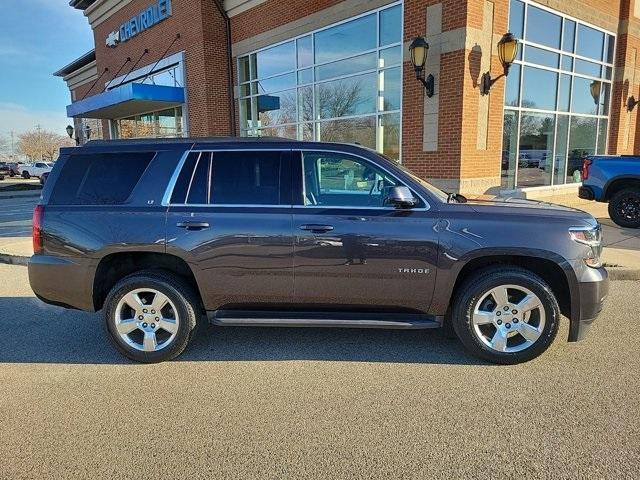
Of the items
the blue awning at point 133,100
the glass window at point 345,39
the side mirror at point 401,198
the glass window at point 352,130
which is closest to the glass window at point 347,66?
the glass window at point 345,39

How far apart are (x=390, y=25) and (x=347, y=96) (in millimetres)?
2129

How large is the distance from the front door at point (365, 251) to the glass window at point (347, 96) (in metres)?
8.11

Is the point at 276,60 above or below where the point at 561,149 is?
above

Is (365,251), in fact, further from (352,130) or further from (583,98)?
(583,98)

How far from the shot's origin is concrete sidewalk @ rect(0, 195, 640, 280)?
6285mm

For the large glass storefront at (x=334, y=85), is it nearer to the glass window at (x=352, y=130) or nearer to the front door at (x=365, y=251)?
the glass window at (x=352, y=130)

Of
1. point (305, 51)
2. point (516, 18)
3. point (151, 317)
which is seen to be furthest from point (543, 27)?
point (151, 317)

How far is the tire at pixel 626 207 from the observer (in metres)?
9.62

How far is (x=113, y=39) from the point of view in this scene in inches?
804

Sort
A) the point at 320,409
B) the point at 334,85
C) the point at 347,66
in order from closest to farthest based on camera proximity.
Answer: the point at 320,409 < the point at 347,66 < the point at 334,85

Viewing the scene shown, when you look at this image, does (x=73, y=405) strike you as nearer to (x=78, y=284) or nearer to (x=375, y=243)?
(x=78, y=284)

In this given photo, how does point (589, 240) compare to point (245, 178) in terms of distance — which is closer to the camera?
point (589, 240)

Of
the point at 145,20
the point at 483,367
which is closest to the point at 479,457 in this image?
the point at 483,367

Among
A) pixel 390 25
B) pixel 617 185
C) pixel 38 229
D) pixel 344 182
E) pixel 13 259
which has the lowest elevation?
pixel 13 259
